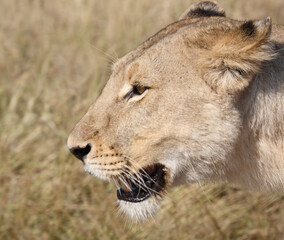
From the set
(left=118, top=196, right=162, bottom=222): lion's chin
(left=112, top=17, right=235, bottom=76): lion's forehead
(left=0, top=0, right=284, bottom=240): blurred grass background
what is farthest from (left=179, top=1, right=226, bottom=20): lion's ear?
(left=118, top=196, right=162, bottom=222): lion's chin

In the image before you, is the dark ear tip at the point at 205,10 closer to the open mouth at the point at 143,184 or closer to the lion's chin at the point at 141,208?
the open mouth at the point at 143,184

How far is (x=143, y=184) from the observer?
304 centimetres

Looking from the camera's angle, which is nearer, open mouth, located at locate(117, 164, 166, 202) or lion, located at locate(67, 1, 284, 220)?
lion, located at locate(67, 1, 284, 220)

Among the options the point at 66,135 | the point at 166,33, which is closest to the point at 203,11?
the point at 166,33

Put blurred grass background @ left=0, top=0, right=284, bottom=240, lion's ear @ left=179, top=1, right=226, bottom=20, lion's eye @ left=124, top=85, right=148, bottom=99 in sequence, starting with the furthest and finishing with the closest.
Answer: blurred grass background @ left=0, top=0, right=284, bottom=240, lion's ear @ left=179, top=1, right=226, bottom=20, lion's eye @ left=124, top=85, right=148, bottom=99

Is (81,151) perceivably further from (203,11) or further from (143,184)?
(203,11)

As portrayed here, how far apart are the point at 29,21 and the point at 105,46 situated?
1.30 meters

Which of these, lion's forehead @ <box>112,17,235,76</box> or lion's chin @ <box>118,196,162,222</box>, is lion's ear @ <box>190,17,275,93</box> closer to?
lion's forehead @ <box>112,17,235,76</box>

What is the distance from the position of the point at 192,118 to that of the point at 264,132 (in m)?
0.36

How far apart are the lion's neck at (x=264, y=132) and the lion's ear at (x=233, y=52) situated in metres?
0.10

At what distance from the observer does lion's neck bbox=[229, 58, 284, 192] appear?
2.90 m

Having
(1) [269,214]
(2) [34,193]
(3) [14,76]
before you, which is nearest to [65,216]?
(2) [34,193]

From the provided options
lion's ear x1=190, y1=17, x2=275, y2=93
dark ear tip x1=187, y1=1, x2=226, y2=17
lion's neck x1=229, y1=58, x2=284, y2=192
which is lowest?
lion's neck x1=229, y1=58, x2=284, y2=192

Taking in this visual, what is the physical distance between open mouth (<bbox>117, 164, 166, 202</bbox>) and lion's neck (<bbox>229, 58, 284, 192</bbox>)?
40cm
